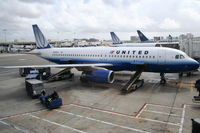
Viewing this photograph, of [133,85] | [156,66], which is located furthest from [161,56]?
[133,85]

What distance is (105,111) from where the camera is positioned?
13289 millimetres

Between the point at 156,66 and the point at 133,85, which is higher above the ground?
the point at 156,66

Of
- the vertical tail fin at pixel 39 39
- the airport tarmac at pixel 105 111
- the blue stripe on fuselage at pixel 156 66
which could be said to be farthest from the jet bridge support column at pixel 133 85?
the vertical tail fin at pixel 39 39

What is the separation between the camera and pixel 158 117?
11992 millimetres

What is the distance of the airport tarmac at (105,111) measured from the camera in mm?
10750

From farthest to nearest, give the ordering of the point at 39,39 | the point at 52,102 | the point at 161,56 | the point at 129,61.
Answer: the point at 39,39, the point at 129,61, the point at 161,56, the point at 52,102

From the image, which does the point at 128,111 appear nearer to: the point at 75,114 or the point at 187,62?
the point at 75,114

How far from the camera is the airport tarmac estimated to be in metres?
10.8

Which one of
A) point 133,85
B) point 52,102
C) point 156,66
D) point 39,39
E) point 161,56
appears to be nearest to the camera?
point 52,102

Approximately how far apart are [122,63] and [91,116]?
10820mm

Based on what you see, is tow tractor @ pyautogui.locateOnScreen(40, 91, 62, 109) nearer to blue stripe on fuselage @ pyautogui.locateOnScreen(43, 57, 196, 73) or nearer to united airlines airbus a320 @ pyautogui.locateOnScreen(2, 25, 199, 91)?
united airlines airbus a320 @ pyautogui.locateOnScreen(2, 25, 199, 91)

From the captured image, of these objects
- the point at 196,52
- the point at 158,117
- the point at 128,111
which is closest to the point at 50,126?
the point at 128,111

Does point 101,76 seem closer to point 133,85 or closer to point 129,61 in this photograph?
point 133,85

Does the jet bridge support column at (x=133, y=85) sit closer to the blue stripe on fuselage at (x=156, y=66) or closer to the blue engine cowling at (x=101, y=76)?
the blue stripe on fuselage at (x=156, y=66)
